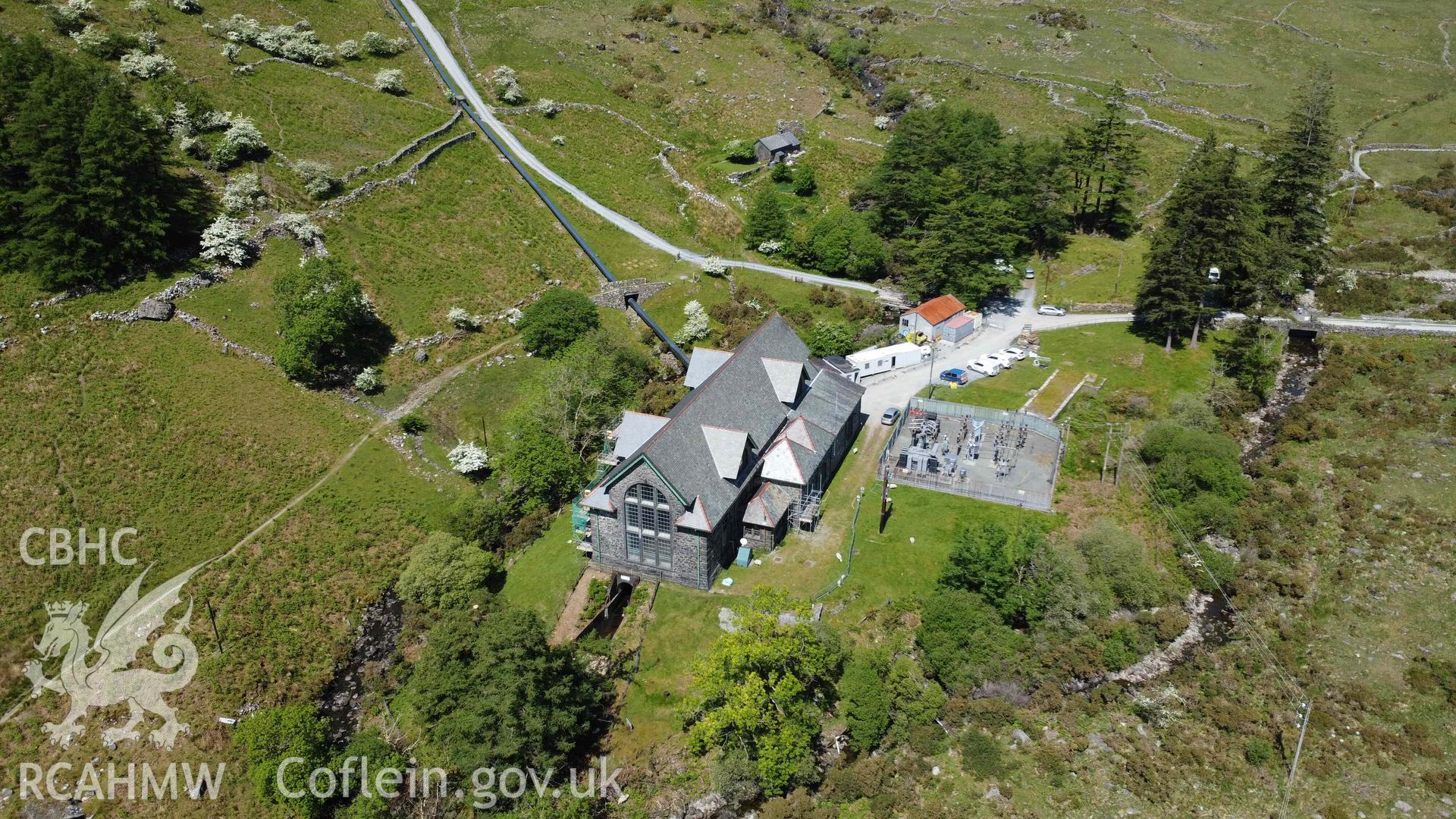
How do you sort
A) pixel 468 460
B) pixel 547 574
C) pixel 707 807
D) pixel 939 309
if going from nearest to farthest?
1. pixel 707 807
2. pixel 547 574
3. pixel 468 460
4. pixel 939 309

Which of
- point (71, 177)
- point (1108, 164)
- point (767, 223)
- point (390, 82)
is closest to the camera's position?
point (71, 177)

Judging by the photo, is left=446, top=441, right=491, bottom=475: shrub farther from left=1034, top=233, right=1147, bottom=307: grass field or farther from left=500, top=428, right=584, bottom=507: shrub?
left=1034, top=233, right=1147, bottom=307: grass field

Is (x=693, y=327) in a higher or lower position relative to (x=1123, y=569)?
lower

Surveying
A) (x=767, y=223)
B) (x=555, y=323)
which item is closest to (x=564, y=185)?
(x=767, y=223)

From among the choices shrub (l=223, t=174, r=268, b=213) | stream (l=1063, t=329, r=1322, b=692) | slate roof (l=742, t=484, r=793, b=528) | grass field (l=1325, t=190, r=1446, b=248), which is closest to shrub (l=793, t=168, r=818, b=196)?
stream (l=1063, t=329, r=1322, b=692)

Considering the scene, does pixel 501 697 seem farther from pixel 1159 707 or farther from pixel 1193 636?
pixel 1193 636

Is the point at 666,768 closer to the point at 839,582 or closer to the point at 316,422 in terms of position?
the point at 839,582
